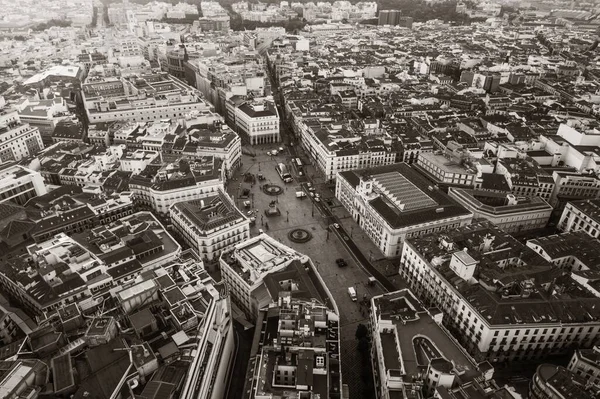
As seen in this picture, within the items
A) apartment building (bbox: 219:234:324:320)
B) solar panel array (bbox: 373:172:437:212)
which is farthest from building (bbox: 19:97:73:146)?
solar panel array (bbox: 373:172:437:212)

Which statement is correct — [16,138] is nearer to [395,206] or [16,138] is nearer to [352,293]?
[352,293]

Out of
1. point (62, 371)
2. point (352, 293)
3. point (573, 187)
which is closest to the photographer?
point (62, 371)

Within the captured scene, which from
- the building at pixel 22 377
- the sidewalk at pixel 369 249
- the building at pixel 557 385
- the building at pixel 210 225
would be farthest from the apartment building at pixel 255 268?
the building at pixel 557 385

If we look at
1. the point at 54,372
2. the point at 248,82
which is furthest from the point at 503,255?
the point at 248,82

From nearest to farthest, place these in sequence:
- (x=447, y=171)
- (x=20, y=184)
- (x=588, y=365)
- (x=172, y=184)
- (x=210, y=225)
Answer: (x=588, y=365) → (x=210, y=225) → (x=172, y=184) → (x=20, y=184) → (x=447, y=171)

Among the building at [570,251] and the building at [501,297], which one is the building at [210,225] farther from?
the building at [570,251]

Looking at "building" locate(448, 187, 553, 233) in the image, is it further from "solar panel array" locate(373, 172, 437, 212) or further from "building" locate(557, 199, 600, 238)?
"solar panel array" locate(373, 172, 437, 212)

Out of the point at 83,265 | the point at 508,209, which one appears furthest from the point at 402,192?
the point at 83,265
